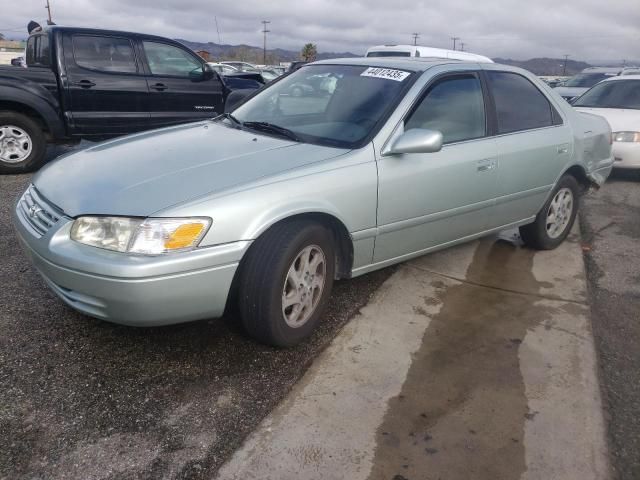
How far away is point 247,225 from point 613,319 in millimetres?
2488

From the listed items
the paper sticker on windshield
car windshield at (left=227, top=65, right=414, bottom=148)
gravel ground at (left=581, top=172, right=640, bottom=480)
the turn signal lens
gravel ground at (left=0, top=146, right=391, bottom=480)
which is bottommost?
gravel ground at (left=581, top=172, right=640, bottom=480)

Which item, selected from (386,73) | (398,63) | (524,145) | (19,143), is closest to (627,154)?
(524,145)

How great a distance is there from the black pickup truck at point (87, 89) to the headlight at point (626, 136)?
582 cm

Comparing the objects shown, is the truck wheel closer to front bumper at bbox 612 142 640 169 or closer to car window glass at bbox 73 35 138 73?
car window glass at bbox 73 35 138 73

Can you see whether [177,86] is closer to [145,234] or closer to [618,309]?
[145,234]

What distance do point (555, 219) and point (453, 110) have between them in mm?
1680

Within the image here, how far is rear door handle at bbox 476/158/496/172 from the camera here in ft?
12.3

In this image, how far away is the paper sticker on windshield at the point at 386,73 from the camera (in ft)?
11.6

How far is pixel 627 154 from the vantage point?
7609mm

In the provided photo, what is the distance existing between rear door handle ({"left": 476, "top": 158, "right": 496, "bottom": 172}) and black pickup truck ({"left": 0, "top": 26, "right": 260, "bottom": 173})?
4920mm

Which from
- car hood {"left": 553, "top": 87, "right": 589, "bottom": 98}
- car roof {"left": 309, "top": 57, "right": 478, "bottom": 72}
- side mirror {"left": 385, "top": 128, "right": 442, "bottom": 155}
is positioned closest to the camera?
side mirror {"left": 385, "top": 128, "right": 442, "bottom": 155}

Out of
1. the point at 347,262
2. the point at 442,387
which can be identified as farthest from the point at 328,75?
the point at 442,387

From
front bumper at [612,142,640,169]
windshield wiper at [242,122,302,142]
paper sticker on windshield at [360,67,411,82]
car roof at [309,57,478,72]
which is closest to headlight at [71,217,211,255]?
windshield wiper at [242,122,302,142]

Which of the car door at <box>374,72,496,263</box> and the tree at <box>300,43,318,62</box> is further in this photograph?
the tree at <box>300,43,318,62</box>
